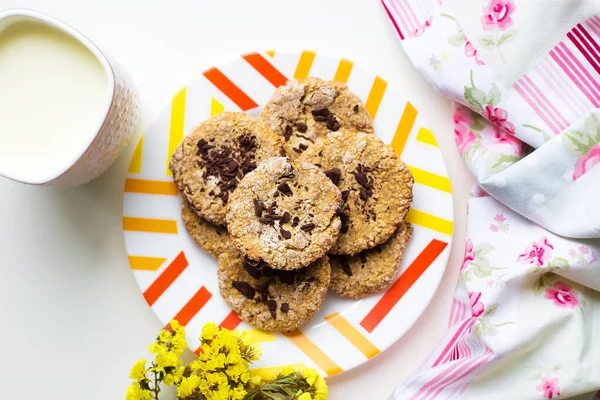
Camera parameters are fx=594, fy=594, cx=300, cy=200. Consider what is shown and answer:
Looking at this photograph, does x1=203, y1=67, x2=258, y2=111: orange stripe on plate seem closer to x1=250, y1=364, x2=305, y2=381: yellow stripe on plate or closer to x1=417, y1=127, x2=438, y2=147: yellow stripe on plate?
x1=417, y1=127, x2=438, y2=147: yellow stripe on plate

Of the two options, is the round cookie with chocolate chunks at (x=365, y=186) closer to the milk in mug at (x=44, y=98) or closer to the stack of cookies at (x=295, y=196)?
the stack of cookies at (x=295, y=196)

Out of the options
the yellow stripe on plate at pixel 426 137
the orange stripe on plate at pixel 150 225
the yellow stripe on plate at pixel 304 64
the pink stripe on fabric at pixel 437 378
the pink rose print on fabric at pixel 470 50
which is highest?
the yellow stripe on plate at pixel 304 64

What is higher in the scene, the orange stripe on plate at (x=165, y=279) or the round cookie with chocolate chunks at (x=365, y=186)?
the round cookie with chocolate chunks at (x=365, y=186)

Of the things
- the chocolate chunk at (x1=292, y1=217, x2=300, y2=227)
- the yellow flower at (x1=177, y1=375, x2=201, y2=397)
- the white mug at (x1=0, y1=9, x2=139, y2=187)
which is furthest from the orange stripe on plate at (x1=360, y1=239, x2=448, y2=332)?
the white mug at (x1=0, y1=9, x2=139, y2=187)

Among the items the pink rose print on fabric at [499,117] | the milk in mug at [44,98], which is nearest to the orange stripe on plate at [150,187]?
the milk in mug at [44,98]

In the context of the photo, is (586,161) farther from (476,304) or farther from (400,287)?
(400,287)

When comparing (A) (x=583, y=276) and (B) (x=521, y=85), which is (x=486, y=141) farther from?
(A) (x=583, y=276)
